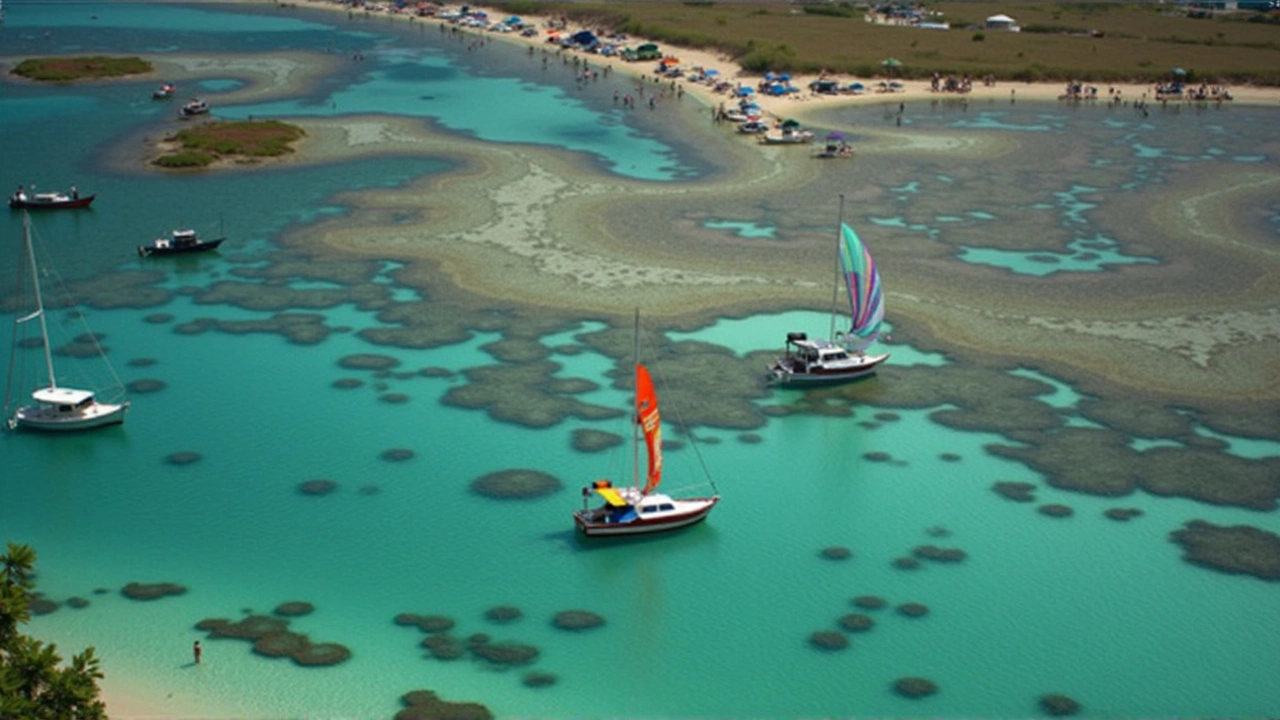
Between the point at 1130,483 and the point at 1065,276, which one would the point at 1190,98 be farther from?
the point at 1130,483

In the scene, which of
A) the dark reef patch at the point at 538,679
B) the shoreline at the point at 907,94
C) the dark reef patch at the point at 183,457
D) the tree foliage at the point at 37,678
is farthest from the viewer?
the shoreline at the point at 907,94

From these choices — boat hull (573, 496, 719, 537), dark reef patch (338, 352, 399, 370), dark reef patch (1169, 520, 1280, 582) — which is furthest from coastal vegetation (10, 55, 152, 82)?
dark reef patch (1169, 520, 1280, 582)

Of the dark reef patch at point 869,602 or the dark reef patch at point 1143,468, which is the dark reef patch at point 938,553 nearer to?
the dark reef patch at point 869,602

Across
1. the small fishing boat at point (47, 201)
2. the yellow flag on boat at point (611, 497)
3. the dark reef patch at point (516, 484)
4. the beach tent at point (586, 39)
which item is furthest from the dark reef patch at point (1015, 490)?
the beach tent at point (586, 39)

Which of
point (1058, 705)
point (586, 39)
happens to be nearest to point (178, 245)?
point (1058, 705)

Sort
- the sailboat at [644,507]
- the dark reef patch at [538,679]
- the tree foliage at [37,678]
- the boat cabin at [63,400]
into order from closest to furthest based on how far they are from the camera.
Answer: the tree foliage at [37,678] < the dark reef patch at [538,679] < the sailboat at [644,507] < the boat cabin at [63,400]

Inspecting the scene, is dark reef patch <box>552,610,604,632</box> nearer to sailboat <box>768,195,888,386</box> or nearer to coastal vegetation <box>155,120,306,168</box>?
sailboat <box>768,195,888,386</box>
